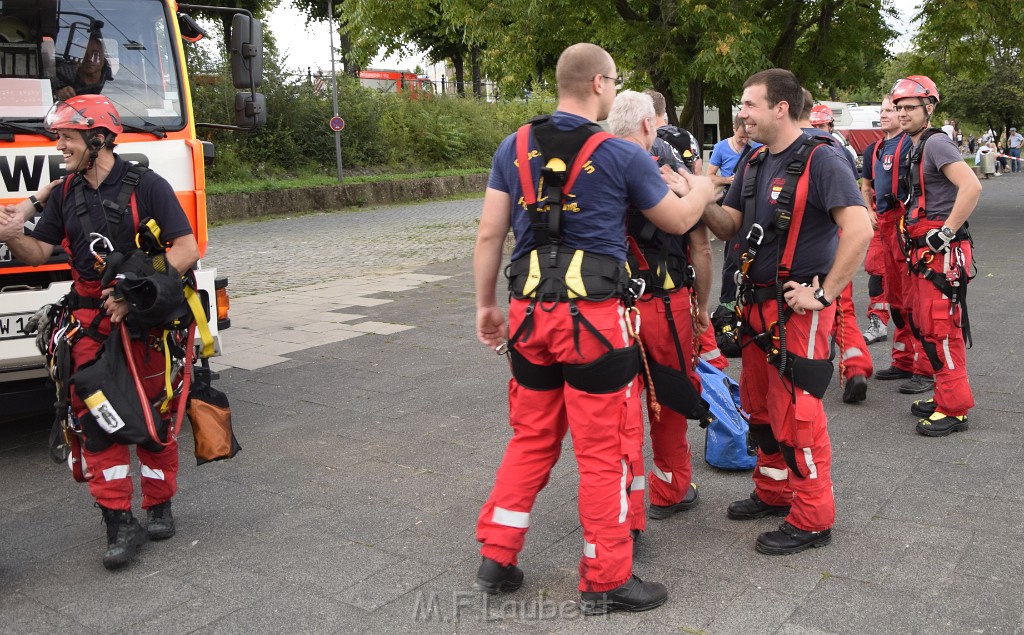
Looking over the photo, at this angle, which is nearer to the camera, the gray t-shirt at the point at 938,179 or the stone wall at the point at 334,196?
the gray t-shirt at the point at 938,179

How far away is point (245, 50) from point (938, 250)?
15.3ft

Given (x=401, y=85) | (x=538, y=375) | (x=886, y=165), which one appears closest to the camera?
(x=538, y=375)

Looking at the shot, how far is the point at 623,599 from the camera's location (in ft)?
11.6

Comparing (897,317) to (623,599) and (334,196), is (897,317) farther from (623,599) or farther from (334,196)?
(334,196)

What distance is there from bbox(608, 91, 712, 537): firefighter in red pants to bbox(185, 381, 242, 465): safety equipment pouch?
1.87 metres

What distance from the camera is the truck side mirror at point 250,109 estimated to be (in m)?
6.95

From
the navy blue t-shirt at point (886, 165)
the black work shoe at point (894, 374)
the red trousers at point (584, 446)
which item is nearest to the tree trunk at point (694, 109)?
the navy blue t-shirt at point (886, 165)

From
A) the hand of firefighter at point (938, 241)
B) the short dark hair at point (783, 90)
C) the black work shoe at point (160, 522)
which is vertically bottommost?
the black work shoe at point (160, 522)

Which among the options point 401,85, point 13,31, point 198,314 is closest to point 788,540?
point 198,314

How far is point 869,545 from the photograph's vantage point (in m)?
4.05

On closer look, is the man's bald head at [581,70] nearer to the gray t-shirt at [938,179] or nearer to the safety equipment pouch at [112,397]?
the safety equipment pouch at [112,397]

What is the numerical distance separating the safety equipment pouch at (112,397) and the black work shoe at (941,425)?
409cm

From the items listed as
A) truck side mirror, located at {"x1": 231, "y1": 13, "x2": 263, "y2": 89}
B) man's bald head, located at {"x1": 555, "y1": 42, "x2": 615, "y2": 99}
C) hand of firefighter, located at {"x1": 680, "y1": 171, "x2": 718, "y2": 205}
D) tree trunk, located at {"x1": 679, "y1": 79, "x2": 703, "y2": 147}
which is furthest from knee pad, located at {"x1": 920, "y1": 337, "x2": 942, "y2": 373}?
tree trunk, located at {"x1": 679, "y1": 79, "x2": 703, "y2": 147}

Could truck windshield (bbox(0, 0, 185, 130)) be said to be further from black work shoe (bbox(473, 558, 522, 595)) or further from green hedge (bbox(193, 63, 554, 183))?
green hedge (bbox(193, 63, 554, 183))
